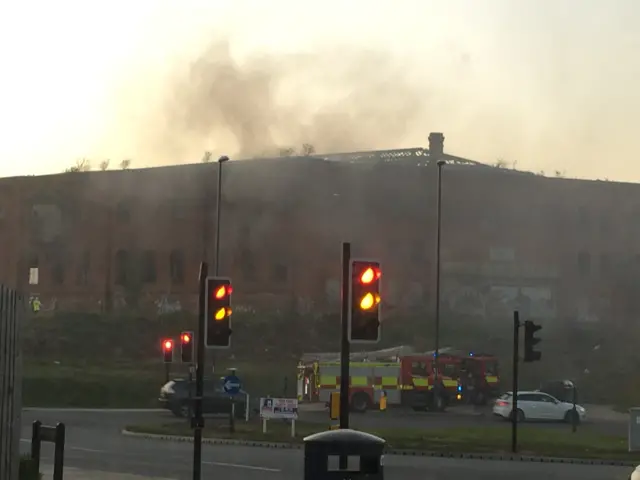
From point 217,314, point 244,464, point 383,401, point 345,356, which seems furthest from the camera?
point 383,401

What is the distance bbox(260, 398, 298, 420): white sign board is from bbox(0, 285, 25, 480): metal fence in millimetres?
12692

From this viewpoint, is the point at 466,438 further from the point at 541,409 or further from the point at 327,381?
the point at 327,381

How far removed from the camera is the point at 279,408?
86.7 feet

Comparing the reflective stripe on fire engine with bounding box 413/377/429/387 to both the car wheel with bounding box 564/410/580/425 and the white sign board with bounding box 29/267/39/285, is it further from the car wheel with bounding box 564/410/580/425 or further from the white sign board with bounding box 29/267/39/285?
the white sign board with bounding box 29/267/39/285

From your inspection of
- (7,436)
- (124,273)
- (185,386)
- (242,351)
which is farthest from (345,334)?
(124,273)

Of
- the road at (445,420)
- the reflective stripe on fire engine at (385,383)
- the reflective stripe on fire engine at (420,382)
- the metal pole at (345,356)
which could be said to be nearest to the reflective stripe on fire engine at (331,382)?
the reflective stripe on fire engine at (385,383)

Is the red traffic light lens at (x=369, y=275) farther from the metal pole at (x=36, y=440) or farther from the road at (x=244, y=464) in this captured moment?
the road at (x=244, y=464)

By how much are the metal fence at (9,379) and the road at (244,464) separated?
530 centimetres

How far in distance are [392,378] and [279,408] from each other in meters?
13.8

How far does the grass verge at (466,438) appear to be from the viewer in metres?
24.9

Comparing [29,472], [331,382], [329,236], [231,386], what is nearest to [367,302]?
[29,472]

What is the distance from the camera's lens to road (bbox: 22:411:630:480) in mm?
19344

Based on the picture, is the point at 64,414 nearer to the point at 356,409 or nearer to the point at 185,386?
the point at 185,386

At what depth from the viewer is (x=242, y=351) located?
51.6 metres
